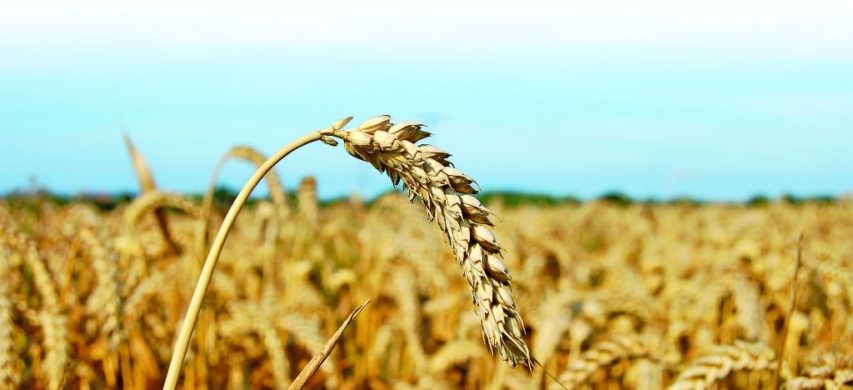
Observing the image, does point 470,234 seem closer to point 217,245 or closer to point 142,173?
point 217,245

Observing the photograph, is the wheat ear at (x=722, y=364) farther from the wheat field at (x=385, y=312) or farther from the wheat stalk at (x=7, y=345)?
the wheat stalk at (x=7, y=345)

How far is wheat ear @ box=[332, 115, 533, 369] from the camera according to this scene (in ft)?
4.17

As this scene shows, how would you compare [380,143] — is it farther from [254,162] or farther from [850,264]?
[850,264]

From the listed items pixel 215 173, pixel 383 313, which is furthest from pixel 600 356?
pixel 383 313

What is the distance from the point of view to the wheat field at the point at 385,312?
288 cm

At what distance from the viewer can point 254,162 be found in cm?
351

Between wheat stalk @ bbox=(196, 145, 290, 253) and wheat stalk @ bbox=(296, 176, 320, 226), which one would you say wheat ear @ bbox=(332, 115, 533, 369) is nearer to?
wheat stalk @ bbox=(196, 145, 290, 253)

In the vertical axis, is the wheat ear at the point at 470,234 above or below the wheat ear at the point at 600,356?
above

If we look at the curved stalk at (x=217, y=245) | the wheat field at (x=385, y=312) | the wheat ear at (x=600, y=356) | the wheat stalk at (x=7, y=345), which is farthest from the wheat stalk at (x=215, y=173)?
the curved stalk at (x=217, y=245)

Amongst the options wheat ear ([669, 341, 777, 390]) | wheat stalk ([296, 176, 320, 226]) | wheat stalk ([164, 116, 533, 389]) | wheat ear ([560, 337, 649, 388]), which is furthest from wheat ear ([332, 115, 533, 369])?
wheat stalk ([296, 176, 320, 226])

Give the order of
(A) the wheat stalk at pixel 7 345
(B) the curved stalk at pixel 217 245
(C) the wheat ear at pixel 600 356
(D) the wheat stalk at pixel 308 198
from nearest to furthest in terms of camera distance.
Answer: (B) the curved stalk at pixel 217 245
(A) the wheat stalk at pixel 7 345
(C) the wheat ear at pixel 600 356
(D) the wheat stalk at pixel 308 198

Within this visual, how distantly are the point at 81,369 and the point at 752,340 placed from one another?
8.45ft

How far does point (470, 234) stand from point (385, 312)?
187 inches

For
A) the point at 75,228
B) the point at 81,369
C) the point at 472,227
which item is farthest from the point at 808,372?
the point at 75,228
